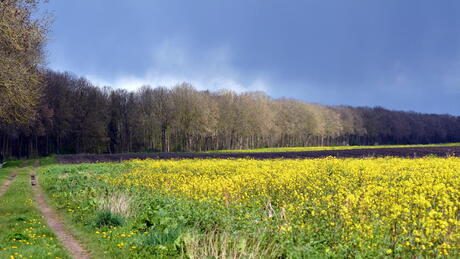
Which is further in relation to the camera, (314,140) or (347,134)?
(347,134)

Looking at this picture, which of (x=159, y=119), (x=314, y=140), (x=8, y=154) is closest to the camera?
(x=8, y=154)

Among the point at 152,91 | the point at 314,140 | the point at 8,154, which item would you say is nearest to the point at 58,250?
the point at 8,154

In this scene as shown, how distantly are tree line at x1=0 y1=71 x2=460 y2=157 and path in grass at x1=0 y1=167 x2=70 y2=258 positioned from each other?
4384cm

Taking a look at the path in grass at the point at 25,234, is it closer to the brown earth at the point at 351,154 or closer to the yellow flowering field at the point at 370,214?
the yellow flowering field at the point at 370,214

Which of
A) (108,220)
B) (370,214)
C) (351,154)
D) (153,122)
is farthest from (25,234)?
(153,122)

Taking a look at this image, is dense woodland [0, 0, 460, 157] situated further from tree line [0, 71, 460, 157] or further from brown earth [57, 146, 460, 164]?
brown earth [57, 146, 460, 164]

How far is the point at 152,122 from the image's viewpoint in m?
83.6

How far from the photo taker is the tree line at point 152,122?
71.6 meters

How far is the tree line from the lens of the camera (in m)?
71.6

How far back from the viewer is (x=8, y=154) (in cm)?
6800

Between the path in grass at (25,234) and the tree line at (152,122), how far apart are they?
4384 centimetres

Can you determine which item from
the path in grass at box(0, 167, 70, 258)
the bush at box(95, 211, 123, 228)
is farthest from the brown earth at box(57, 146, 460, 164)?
the bush at box(95, 211, 123, 228)

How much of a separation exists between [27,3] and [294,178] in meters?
16.8

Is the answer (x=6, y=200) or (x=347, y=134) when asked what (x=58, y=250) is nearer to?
(x=6, y=200)
